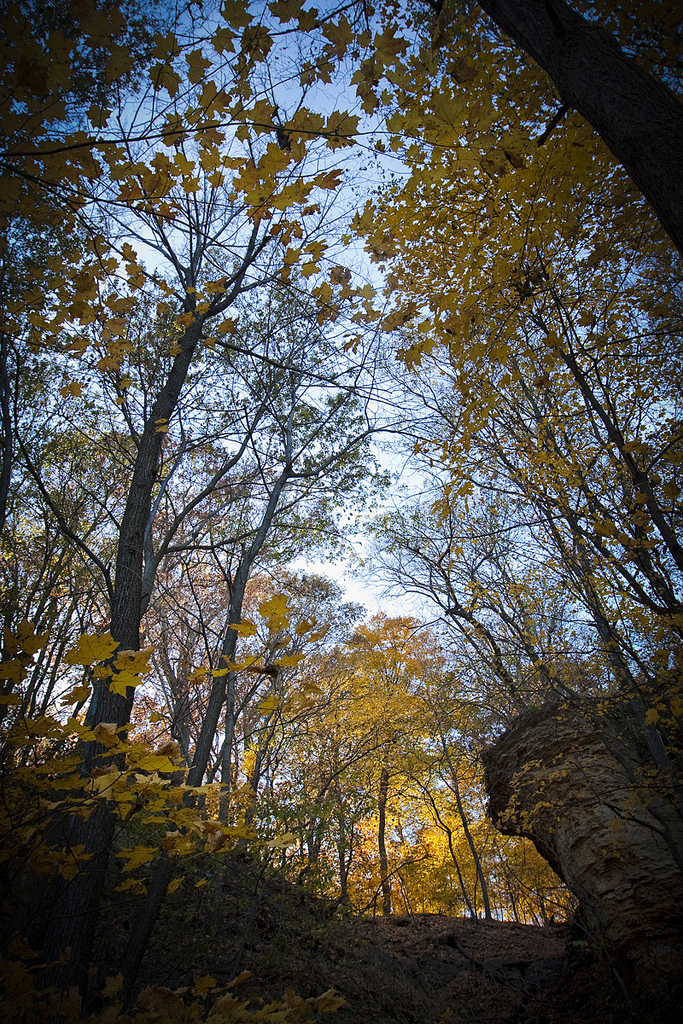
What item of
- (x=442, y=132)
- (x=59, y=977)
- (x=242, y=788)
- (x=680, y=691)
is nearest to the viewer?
(x=442, y=132)

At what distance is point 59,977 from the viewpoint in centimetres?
219

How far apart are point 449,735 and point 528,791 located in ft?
13.0

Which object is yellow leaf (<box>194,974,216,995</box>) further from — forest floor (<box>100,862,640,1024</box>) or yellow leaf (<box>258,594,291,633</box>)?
yellow leaf (<box>258,594,291,633</box>)

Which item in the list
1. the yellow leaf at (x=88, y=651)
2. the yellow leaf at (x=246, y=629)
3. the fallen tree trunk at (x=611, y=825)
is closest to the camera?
the yellow leaf at (x=88, y=651)

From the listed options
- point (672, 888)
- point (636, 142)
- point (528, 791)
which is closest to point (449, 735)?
point (528, 791)

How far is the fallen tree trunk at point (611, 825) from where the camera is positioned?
4.78 metres

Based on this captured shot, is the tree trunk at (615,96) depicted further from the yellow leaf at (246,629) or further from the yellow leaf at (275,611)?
the yellow leaf at (246,629)

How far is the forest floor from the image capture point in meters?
3.80

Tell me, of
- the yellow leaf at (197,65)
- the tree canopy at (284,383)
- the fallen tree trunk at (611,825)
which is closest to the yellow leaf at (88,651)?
the tree canopy at (284,383)

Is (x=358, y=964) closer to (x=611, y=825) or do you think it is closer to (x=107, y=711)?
(x=611, y=825)

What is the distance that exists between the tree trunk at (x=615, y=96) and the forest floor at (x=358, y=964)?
4032 millimetres

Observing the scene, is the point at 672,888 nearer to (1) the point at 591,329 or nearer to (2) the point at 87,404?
(1) the point at 591,329

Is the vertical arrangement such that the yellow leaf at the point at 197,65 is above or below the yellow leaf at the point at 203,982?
above

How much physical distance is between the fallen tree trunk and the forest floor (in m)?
0.69
